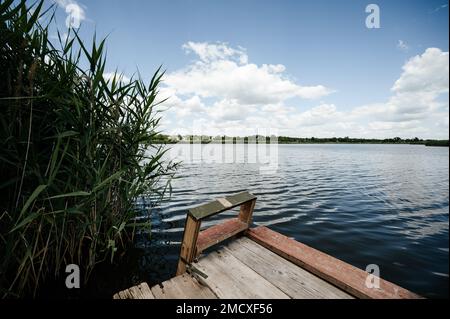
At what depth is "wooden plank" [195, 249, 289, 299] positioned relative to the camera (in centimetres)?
234

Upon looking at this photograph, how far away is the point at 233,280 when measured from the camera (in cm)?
257

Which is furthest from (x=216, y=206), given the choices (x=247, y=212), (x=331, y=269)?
(x=331, y=269)

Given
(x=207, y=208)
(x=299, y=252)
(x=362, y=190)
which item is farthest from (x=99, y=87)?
(x=362, y=190)

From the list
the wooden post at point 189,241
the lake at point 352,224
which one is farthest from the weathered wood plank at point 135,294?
the lake at point 352,224

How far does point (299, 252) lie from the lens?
2.90 meters

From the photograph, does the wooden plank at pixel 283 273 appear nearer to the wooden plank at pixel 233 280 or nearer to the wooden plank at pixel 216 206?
the wooden plank at pixel 233 280

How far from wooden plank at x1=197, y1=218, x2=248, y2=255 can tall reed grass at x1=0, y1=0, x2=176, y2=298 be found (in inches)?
50.6

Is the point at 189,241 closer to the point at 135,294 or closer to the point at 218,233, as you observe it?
the point at 218,233

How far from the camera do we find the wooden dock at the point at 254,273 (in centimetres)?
229

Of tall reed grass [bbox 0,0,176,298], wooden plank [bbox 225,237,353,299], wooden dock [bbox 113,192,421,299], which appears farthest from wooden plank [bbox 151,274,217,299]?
tall reed grass [bbox 0,0,176,298]

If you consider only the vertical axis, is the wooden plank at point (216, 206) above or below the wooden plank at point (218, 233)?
above
